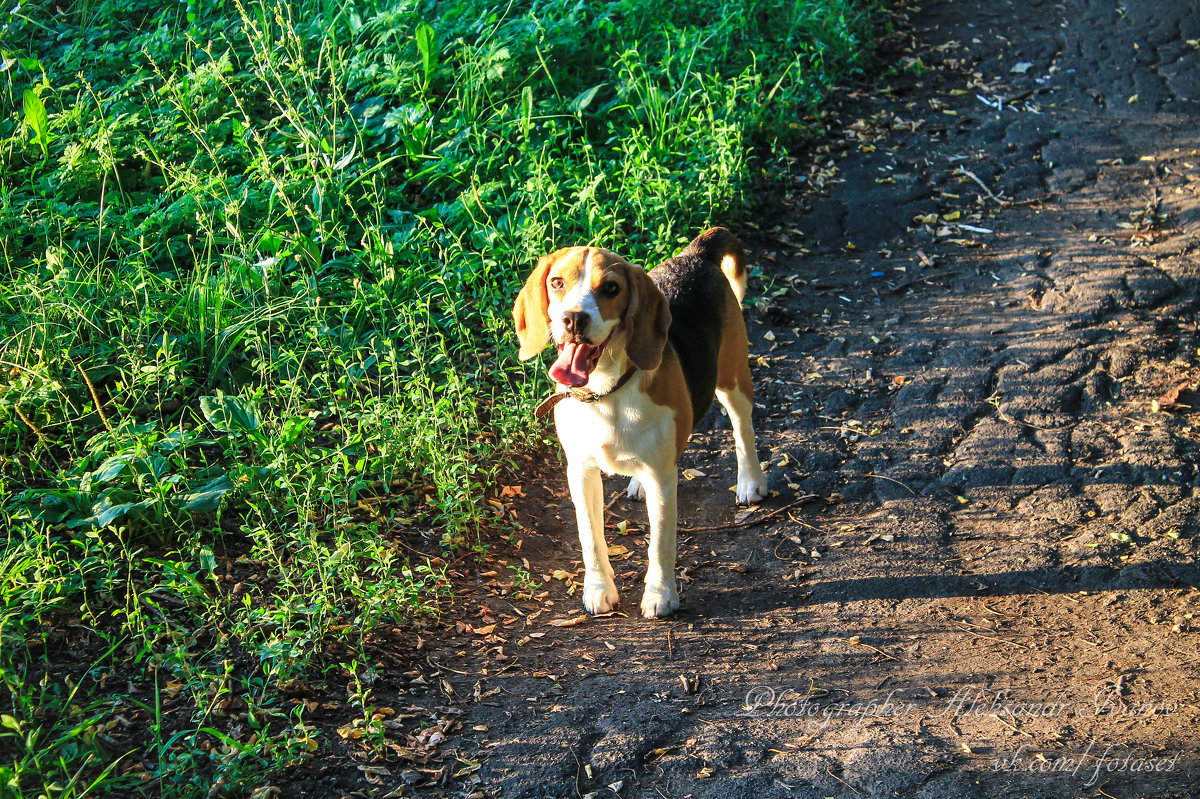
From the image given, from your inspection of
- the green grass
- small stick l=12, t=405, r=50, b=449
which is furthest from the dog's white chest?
small stick l=12, t=405, r=50, b=449

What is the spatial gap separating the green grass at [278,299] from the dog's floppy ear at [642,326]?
112 cm

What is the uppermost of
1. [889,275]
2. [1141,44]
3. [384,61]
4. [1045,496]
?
[384,61]

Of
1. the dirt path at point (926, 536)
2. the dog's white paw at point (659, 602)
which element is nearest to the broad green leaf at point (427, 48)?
the dirt path at point (926, 536)

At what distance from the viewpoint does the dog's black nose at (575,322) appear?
3.11 m

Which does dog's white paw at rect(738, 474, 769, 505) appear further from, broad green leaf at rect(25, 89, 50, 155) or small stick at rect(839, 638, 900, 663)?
broad green leaf at rect(25, 89, 50, 155)

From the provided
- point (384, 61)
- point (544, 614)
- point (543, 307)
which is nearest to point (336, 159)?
point (384, 61)

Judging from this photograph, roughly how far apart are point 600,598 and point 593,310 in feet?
4.23

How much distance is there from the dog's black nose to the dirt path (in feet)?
4.30

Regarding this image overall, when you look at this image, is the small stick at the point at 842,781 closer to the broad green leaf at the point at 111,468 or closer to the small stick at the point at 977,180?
the broad green leaf at the point at 111,468

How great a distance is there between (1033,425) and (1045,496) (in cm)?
59

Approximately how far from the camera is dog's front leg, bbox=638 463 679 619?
3.60 m

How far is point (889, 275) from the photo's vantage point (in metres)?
6.25

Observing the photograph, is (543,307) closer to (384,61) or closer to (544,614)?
(544,614)

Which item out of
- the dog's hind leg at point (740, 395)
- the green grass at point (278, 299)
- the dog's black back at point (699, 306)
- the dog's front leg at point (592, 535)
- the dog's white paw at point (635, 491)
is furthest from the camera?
the dog's white paw at point (635, 491)
